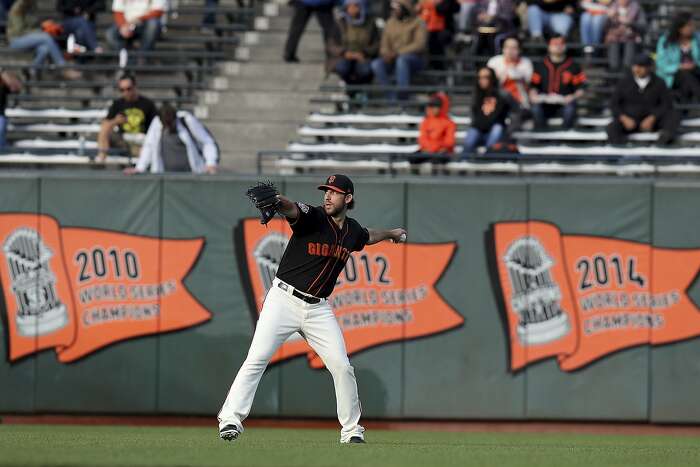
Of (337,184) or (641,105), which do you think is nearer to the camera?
(337,184)

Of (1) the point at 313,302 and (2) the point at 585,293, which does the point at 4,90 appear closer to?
(2) the point at 585,293

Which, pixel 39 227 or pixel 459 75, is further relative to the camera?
pixel 459 75

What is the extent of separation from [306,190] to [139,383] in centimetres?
303

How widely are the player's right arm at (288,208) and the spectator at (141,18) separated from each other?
10.5 meters

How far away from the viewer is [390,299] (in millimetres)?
16781

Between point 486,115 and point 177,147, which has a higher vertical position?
point 486,115

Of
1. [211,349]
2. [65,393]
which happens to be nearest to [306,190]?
[211,349]

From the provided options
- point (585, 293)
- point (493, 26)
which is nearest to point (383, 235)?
point (585, 293)

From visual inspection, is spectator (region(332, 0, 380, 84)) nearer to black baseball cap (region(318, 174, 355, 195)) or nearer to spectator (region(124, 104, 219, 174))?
spectator (region(124, 104, 219, 174))

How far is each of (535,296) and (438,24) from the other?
5359 mm

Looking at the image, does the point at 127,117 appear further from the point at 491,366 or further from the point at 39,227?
the point at 491,366

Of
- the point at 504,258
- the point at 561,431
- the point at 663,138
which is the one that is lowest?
the point at 561,431

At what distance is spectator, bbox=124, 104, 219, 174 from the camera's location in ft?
56.1

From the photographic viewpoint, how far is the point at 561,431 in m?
16.7
